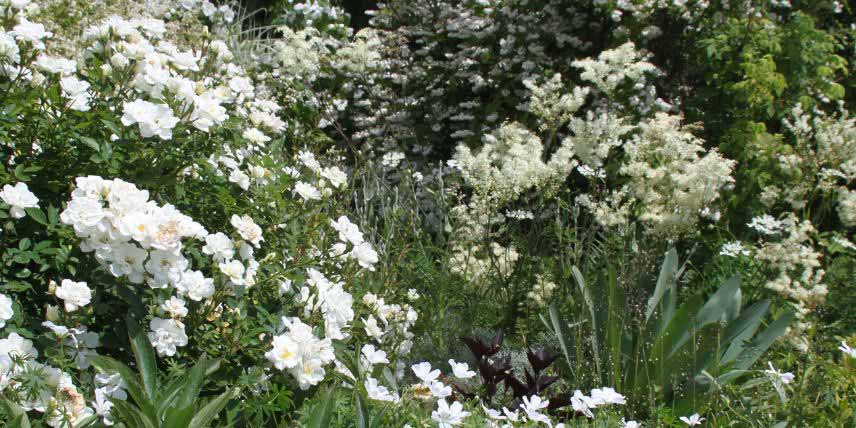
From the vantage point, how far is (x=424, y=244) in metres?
4.41

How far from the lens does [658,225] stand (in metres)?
2.91

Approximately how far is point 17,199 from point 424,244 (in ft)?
9.25

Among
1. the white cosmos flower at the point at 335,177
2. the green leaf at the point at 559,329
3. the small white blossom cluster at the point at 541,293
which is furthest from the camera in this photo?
the small white blossom cluster at the point at 541,293

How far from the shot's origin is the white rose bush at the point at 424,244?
179 cm

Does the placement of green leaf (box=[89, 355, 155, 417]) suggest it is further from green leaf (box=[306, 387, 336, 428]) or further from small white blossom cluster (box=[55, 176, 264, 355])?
green leaf (box=[306, 387, 336, 428])

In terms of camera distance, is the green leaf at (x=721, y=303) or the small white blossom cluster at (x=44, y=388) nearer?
the small white blossom cluster at (x=44, y=388)

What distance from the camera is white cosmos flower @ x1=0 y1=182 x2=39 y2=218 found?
68.5 inches

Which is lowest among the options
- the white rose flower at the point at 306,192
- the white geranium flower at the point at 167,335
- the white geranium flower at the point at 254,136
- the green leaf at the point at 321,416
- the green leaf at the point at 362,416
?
the green leaf at the point at 362,416

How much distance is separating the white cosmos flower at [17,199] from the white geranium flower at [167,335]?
39cm

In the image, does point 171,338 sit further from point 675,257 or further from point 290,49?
point 290,49

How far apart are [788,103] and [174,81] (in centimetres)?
397

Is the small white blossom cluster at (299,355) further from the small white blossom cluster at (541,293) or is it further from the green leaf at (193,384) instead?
the small white blossom cluster at (541,293)

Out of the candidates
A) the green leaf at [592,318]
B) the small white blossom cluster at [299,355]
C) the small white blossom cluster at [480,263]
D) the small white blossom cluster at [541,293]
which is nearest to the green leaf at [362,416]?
the small white blossom cluster at [299,355]

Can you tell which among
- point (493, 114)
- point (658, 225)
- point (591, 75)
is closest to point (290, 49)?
point (493, 114)
